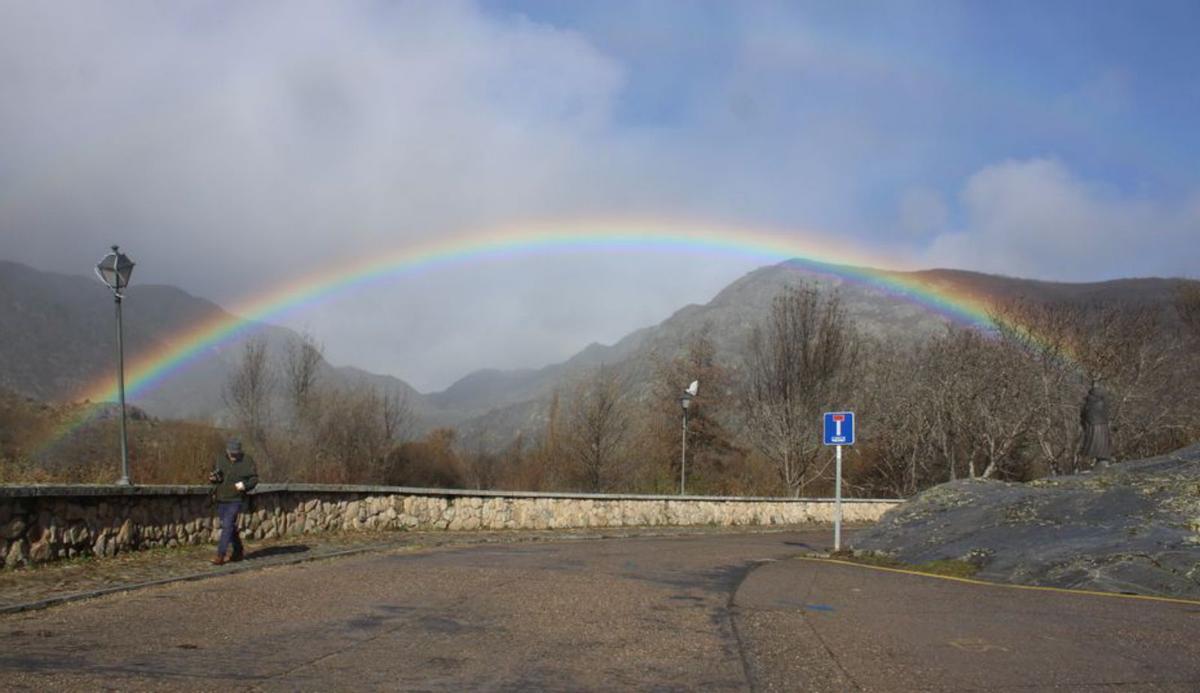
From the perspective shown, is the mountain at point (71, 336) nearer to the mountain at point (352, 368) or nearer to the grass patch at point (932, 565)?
the mountain at point (352, 368)

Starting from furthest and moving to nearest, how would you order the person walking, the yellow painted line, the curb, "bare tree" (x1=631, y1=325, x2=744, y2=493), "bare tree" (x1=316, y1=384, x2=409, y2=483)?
"bare tree" (x1=631, y1=325, x2=744, y2=493) < "bare tree" (x1=316, y1=384, x2=409, y2=483) < the person walking < the yellow painted line < the curb

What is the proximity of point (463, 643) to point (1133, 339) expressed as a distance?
170 feet

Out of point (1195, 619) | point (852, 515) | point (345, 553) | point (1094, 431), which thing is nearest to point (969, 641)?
point (1195, 619)

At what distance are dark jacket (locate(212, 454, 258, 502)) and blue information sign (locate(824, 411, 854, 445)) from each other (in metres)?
12.6

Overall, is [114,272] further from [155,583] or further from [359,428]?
[359,428]

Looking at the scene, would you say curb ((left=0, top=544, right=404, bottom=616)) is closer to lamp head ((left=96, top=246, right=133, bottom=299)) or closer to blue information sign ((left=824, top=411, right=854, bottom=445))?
lamp head ((left=96, top=246, right=133, bottom=299))

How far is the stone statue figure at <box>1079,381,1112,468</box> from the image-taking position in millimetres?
26125

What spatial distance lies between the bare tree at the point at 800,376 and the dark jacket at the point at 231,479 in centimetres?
3900

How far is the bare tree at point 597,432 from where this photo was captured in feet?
164

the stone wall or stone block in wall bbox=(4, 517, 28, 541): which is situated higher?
stone block in wall bbox=(4, 517, 28, 541)

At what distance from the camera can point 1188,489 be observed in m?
16.2

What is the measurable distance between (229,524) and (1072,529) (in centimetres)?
1328

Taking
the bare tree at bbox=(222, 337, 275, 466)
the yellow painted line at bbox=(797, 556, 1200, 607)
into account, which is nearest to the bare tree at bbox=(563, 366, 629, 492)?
the bare tree at bbox=(222, 337, 275, 466)

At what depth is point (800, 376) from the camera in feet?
167
